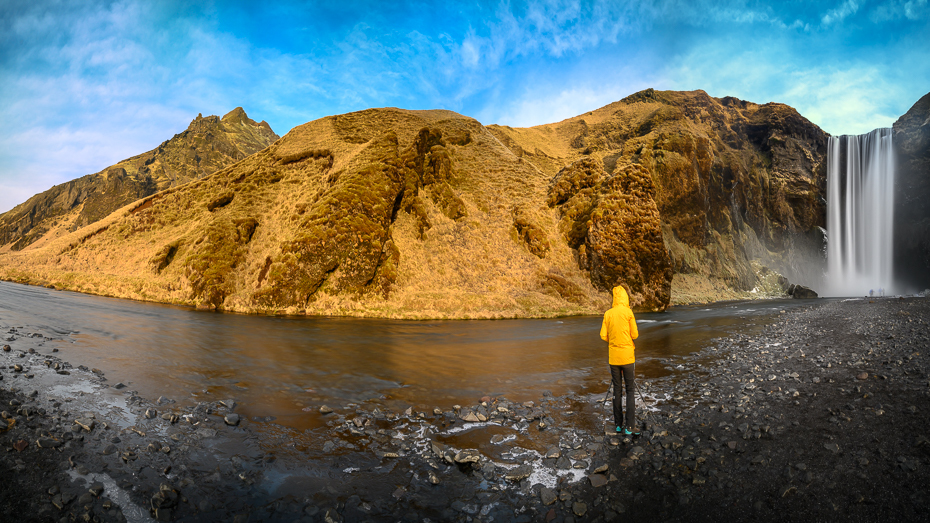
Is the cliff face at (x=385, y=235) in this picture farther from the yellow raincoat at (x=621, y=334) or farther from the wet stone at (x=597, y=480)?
the wet stone at (x=597, y=480)

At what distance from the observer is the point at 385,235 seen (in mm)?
31125

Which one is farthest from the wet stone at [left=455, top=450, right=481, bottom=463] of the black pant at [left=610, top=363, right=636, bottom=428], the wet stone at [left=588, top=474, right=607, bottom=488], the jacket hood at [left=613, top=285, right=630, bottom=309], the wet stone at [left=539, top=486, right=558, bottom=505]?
the jacket hood at [left=613, top=285, right=630, bottom=309]

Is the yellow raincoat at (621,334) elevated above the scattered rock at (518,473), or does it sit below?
above

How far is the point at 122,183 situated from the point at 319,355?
294 feet

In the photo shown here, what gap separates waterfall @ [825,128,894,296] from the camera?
70000 millimetres

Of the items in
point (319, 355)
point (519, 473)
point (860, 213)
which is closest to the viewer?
point (519, 473)

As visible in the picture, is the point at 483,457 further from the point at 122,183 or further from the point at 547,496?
the point at 122,183

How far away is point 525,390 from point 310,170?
34032 millimetres

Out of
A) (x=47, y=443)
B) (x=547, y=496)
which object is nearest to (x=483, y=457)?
(x=547, y=496)

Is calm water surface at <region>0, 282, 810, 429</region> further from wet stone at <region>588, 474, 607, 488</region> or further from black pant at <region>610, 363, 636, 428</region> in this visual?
wet stone at <region>588, 474, 607, 488</region>

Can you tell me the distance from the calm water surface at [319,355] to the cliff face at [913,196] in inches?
2934

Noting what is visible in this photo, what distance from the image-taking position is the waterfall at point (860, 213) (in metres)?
70.0

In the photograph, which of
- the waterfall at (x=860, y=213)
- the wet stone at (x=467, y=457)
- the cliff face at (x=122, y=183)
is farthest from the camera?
the cliff face at (x=122, y=183)

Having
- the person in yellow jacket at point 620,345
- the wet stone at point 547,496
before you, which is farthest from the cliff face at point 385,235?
the wet stone at point 547,496
